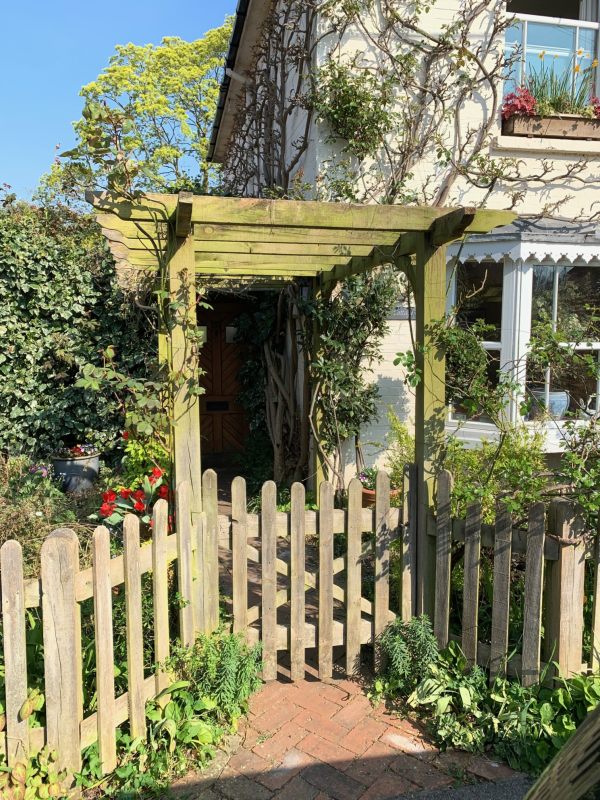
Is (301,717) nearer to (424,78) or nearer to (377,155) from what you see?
(377,155)

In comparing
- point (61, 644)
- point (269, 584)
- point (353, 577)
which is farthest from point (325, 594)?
point (61, 644)

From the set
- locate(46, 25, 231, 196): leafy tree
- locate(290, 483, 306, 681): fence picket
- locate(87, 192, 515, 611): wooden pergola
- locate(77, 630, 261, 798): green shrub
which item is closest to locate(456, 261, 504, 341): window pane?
locate(87, 192, 515, 611): wooden pergola

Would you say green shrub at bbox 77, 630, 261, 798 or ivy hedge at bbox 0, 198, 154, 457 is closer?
green shrub at bbox 77, 630, 261, 798

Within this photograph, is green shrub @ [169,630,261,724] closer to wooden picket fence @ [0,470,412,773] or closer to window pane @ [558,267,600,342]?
wooden picket fence @ [0,470,412,773]

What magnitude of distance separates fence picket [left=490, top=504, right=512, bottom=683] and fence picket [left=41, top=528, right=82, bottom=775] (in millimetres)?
2031

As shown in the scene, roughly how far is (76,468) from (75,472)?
5cm

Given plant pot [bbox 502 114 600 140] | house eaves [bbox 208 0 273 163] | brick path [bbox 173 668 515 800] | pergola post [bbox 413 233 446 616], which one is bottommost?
brick path [bbox 173 668 515 800]

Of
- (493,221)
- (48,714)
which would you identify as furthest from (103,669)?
(493,221)

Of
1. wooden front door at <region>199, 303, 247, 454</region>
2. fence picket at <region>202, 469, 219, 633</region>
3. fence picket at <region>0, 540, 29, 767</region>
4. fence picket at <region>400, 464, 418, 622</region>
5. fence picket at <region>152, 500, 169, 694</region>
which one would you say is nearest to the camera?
fence picket at <region>0, 540, 29, 767</region>

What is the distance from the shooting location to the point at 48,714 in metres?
2.41

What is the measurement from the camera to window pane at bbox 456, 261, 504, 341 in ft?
21.6

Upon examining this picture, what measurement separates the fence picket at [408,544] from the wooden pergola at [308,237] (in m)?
0.04

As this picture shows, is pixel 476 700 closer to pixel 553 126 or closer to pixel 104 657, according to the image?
pixel 104 657

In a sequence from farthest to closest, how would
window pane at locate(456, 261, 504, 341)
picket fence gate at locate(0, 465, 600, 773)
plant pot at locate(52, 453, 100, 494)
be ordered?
plant pot at locate(52, 453, 100, 494)
window pane at locate(456, 261, 504, 341)
picket fence gate at locate(0, 465, 600, 773)
